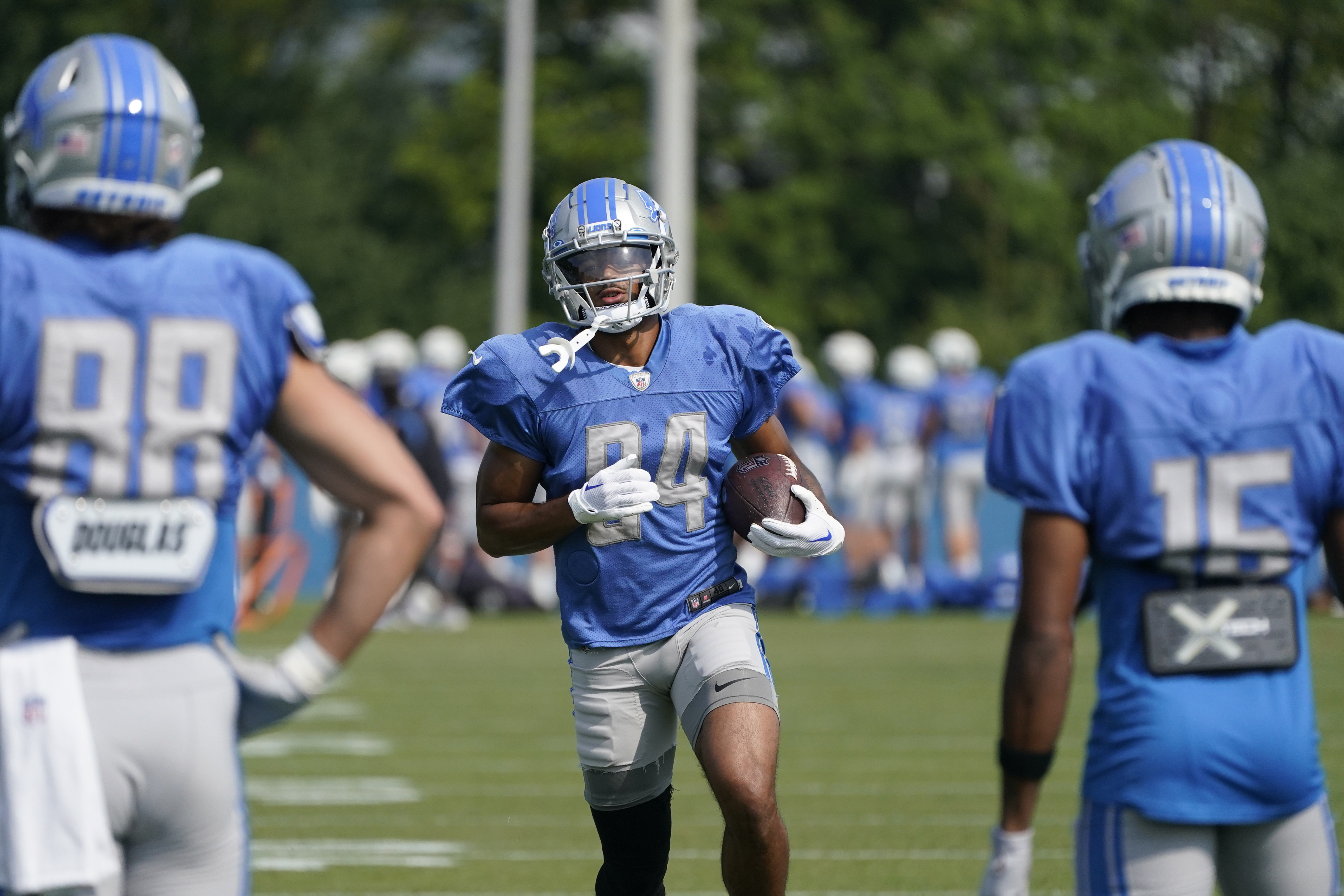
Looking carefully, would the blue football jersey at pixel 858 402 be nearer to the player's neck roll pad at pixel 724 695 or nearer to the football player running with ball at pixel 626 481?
the football player running with ball at pixel 626 481

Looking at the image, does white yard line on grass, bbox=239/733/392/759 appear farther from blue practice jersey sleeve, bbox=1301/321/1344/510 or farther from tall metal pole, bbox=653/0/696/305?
tall metal pole, bbox=653/0/696/305

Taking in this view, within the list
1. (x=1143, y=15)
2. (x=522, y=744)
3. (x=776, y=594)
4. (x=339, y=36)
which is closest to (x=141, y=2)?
(x=339, y=36)

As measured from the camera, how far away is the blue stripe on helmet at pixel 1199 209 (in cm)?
300

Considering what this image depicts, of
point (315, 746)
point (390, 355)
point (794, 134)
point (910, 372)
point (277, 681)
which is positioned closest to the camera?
point (277, 681)

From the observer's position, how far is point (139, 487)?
2.61m

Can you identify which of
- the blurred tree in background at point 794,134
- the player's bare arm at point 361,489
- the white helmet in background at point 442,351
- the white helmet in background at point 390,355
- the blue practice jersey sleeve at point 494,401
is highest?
the blurred tree in background at point 794,134

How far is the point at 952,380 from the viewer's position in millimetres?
14953

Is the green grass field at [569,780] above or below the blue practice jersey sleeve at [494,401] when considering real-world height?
below

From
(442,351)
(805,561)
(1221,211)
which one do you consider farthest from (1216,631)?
(442,351)

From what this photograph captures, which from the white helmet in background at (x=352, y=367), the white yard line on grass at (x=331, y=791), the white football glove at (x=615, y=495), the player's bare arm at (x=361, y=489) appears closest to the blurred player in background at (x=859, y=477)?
the white helmet in background at (x=352, y=367)

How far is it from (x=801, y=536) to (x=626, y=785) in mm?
666

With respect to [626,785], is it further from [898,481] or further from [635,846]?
[898,481]

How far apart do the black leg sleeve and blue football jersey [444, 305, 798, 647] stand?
0.37 m

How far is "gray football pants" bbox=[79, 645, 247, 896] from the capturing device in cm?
259
